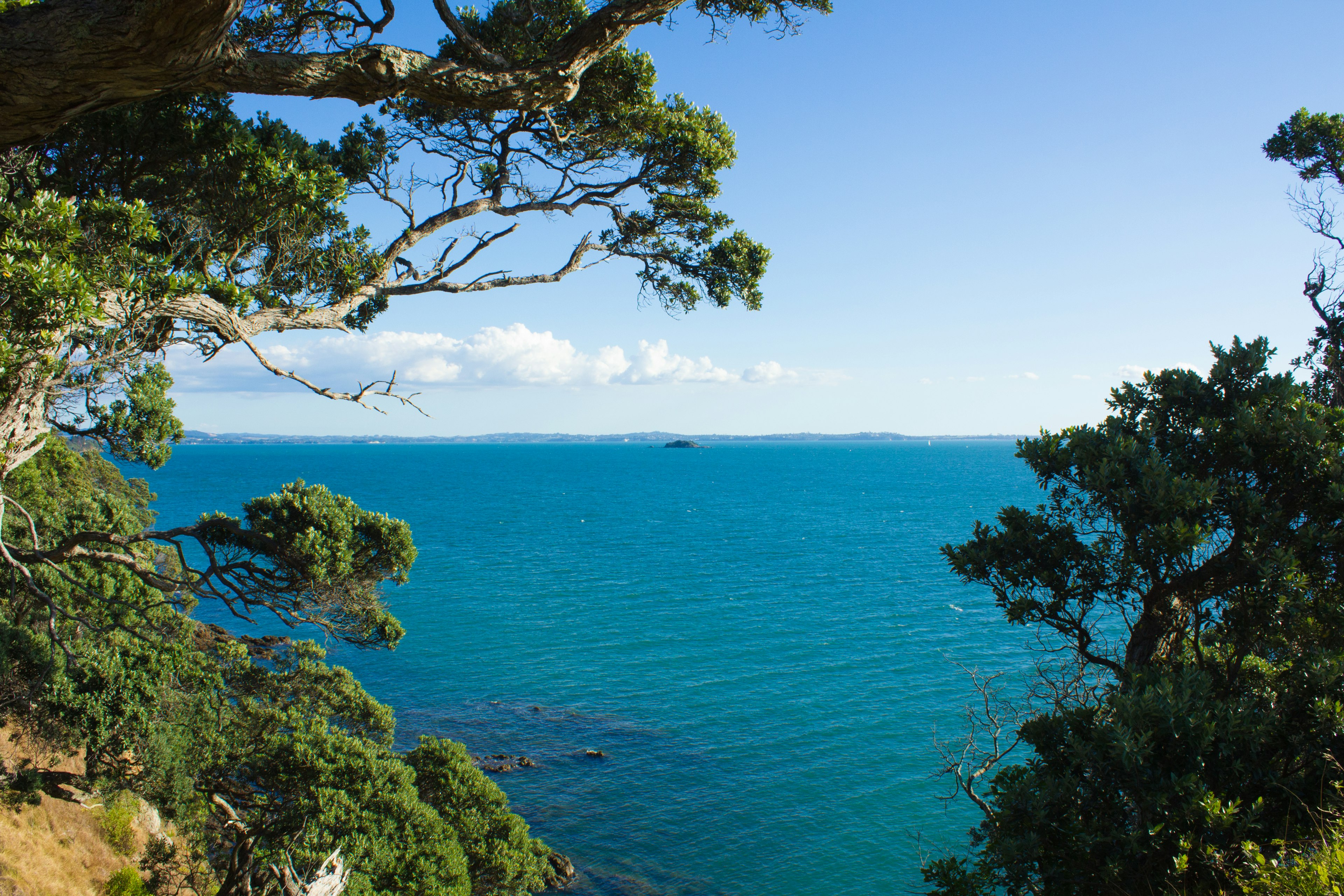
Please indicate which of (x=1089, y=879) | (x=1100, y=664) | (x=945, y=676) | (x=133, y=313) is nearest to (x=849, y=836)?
(x=945, y=676)

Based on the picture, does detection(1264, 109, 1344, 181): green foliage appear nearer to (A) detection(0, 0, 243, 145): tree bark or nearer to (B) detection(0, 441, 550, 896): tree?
(A) detection(0, 0, 243, 145): tree bark

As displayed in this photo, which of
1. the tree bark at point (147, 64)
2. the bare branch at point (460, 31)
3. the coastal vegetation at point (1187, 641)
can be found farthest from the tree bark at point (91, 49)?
the coastal vegetation at point (1187, 641)

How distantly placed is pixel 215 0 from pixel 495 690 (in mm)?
29807

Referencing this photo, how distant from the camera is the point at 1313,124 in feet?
40.1

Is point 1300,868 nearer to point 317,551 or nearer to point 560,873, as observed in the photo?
point 317,551

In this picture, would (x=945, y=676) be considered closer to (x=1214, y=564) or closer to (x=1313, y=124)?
(x=1313, y=124)

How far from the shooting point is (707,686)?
3009 cm

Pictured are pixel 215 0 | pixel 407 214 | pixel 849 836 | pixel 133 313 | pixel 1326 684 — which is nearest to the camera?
pixel 215 0

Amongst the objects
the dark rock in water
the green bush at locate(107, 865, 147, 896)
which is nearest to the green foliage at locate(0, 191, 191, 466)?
the green bush at locate(107, 865, 147, 896)

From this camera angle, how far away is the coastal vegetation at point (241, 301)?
5773 mm

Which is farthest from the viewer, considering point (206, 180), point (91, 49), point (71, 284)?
point (206, 180)

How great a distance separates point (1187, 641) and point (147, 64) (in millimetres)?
10000

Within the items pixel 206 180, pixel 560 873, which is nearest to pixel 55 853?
pixel 560 873

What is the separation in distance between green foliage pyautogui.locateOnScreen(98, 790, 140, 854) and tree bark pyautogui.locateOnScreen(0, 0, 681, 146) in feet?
60.5
